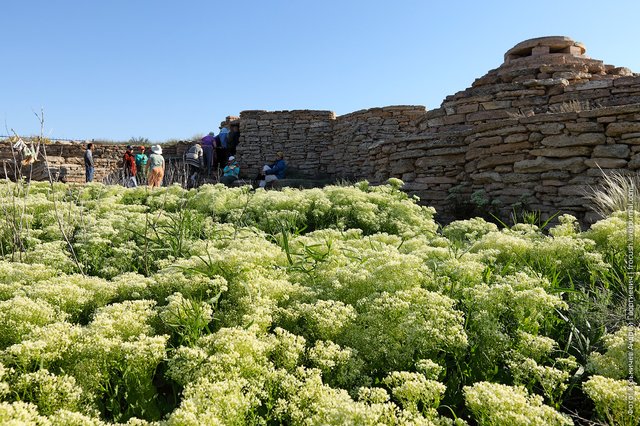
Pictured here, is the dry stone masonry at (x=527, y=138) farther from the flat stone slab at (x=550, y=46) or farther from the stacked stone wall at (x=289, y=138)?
the stacked stone wall at (x=289, y=138)

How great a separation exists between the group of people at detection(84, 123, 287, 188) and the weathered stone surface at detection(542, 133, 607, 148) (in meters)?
9.38

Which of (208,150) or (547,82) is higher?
(547,82)

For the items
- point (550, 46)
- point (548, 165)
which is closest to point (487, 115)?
point (548, 165)

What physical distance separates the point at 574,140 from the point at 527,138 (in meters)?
0.79

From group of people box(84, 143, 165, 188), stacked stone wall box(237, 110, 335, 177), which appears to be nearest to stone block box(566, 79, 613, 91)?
group of people box(84, 143, 165, 188)

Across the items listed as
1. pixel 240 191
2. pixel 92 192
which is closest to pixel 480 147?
pixel 240 191

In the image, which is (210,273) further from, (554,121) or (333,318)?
(554,121)

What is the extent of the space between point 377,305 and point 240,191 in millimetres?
4684

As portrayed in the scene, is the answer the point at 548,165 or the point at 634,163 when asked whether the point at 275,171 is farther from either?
the point at 634,163

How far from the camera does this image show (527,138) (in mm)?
8133

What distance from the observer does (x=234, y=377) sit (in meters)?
1.75

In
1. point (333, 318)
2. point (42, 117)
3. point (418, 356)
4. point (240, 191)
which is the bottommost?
point (418, 356)

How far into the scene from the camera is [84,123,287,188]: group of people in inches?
601

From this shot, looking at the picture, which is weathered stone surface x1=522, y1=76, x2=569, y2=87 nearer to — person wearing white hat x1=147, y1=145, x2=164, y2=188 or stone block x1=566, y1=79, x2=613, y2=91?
stone block x1=566, y1=79, x2=613, y2=91
